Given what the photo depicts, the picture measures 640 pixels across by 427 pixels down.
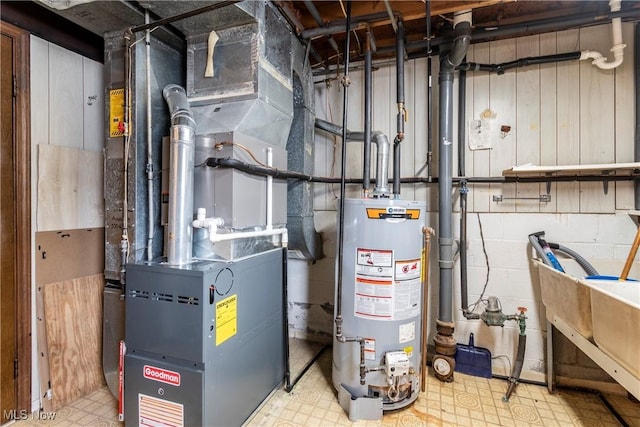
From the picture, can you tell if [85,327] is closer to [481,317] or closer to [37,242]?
[37,242]

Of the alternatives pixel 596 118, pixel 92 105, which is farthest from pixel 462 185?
pixel 92 105

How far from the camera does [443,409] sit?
1.89 meters

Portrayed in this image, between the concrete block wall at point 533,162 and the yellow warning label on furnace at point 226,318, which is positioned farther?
the concrete block wall at point 533,162

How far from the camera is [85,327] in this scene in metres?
2.00

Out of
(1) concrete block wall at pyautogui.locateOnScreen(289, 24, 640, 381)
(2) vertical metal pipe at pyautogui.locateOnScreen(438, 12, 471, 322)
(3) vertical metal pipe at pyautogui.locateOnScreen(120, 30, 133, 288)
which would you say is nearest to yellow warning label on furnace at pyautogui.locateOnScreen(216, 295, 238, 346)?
(3) vertical metal pipe at pyautogui.locateOnScreen(120, 30, 133, 288)

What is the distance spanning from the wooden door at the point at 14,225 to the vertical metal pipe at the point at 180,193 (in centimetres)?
96

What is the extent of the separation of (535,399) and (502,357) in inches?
13.0

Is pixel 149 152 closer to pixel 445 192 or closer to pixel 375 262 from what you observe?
pixel 375 262

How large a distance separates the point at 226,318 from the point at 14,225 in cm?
137

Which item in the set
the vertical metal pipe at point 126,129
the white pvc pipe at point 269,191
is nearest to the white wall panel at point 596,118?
the white pvc pipe at point 269,191

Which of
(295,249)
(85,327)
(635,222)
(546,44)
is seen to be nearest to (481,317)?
(635,222)

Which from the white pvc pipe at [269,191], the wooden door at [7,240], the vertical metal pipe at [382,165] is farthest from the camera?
the vertical metal pipe at [382,165]

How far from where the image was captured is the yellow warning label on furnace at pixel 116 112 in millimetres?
1854

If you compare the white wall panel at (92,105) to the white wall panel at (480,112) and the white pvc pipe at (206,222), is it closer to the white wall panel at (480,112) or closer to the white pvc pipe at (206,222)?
the white pvc pipe at (206,222)
